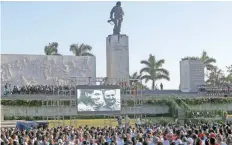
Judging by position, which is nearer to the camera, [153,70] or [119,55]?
[119,55]

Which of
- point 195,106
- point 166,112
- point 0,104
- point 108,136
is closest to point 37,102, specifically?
point 0,104

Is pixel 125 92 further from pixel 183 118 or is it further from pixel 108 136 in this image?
pixel 108 136

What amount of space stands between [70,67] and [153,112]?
9.79 m

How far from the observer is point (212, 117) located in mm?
34875

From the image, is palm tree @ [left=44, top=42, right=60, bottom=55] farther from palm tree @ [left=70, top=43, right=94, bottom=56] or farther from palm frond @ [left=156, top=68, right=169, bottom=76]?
palm frond @ [left=156, top=68, right=169, bottom=76]

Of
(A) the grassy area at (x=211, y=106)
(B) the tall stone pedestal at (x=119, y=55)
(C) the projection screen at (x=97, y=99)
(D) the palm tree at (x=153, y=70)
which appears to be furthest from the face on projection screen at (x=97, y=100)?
(D) the palm tree at (x=153, y=70)

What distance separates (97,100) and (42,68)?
1717cm

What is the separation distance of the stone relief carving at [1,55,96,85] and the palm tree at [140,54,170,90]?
33.6 feet

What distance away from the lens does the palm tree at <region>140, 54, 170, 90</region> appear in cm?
5306

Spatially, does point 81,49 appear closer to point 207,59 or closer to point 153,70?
point 153,70

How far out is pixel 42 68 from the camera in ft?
141

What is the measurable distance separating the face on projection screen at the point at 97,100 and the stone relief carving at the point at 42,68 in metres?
14.5

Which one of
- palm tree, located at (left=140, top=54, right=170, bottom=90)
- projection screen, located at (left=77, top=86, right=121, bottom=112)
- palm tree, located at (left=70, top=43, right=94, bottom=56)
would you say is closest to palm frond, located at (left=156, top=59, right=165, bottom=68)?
palm tree, located at (left=140, top=54, right=170, bottom=90)

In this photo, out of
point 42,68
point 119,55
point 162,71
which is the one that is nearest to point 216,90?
point 119,55
